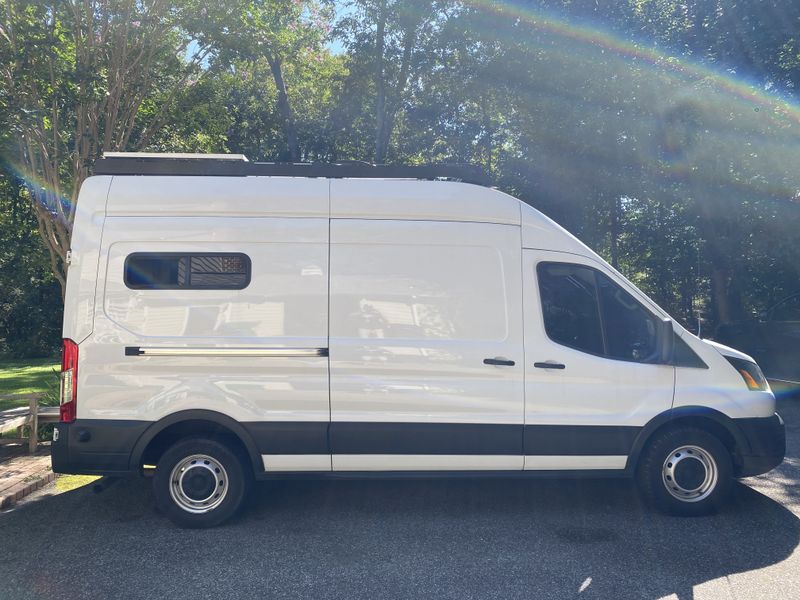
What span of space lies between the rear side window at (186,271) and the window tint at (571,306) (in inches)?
89.9

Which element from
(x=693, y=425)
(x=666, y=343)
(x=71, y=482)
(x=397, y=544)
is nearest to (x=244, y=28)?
(x=71, y=482)

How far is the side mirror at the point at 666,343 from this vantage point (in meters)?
5.41

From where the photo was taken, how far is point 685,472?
546cm

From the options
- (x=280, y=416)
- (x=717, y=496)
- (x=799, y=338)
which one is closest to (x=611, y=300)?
(x=717, y=496)

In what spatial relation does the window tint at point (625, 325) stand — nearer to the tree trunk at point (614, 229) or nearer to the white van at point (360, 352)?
the white van at point (360, 352)

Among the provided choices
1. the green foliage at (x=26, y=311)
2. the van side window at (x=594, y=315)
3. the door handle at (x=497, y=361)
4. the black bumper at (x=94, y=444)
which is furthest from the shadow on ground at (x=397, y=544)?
the green foliage at (x=26, y=311)

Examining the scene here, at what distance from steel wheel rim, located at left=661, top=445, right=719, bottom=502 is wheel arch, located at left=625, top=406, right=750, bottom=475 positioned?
0.63 ft

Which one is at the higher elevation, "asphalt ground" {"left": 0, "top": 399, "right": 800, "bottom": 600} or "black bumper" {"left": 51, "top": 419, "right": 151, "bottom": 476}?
"black bumper" {"left": 51, "top": 419, "right": 151, "bottom": 476}

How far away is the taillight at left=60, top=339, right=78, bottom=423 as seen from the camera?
17.2 ft

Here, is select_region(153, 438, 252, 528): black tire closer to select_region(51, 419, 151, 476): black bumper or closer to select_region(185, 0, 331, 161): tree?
select_region(51, 419, 151, 476): black bumper

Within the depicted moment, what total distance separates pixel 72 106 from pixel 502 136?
388 inches

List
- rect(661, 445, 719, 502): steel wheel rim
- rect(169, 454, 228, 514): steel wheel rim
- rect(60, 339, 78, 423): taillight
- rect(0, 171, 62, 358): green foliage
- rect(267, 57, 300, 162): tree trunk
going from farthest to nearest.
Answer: rect(0, 171, 62, 358): green foliage < rect(267, 57, 300, 162): tree trunk < rect(661, 445, 719, 502): steel wheel rim < rect(169, 454, 228, 514): steel wheel rim < rect(60, 339, 78, 423): taillight

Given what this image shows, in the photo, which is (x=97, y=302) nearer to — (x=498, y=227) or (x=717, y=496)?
(x=498, y=227)

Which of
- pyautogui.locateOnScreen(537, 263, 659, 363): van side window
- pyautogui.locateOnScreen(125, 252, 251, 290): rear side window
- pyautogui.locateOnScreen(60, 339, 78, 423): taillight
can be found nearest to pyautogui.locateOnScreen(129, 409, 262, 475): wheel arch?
pyautogui.locateOnScreen(60, 339, 78, 423): taillight
